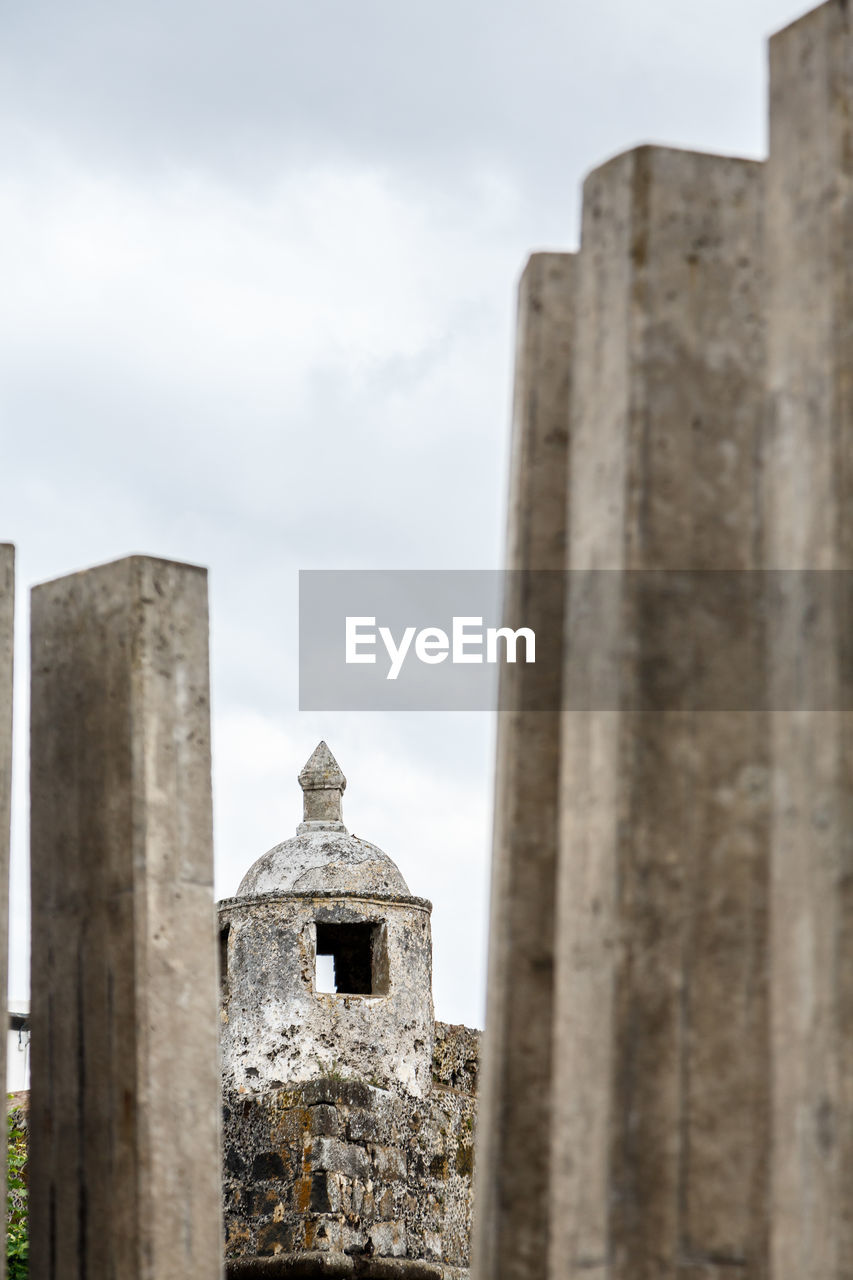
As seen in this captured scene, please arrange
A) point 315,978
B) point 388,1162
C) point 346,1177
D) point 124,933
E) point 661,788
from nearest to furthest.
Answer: point 661,788 → point 124,933 → point 346,1177 → point 388,1162 → point 315,978

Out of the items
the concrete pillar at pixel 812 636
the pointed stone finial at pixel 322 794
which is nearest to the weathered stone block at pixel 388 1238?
the pointed stone finial at pixel 322 794

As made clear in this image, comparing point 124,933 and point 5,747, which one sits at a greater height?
point 5,747

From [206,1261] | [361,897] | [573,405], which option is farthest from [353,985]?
[573,405]

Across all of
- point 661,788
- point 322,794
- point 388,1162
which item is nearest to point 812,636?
point 661,788

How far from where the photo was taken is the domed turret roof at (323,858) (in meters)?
13.4

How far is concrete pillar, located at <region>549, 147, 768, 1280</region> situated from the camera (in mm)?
3904

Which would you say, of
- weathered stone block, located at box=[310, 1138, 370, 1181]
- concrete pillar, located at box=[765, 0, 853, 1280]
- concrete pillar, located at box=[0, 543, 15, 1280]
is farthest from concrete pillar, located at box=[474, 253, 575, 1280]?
weathered stone block, located at box=[310, 1138, 370, 1181]

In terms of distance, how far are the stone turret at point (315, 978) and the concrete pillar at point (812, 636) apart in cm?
934

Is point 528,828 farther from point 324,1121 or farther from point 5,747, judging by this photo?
point 324,1121

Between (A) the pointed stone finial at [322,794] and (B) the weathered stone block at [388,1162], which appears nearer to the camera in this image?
(B) the weathered stone block at [388,1162]

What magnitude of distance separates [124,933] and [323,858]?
28.0ft

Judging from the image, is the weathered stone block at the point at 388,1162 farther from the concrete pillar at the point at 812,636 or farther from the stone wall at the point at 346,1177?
the concrete pillar at the point at 812,636

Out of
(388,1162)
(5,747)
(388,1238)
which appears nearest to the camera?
(5,747)

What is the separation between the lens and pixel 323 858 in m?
13.6
